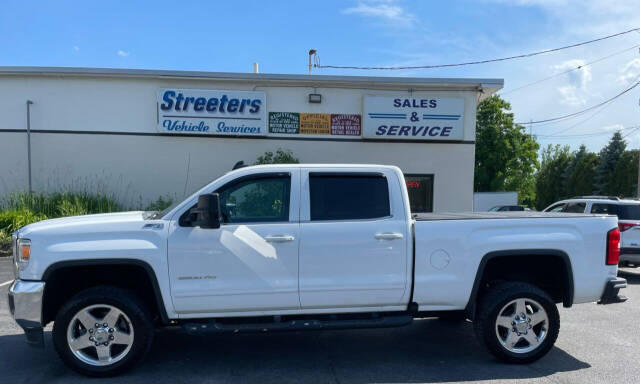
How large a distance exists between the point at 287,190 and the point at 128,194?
9.95m

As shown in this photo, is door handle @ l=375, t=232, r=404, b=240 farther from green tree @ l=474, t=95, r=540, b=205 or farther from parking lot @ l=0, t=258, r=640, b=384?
green tree @ l=474, t=95, r=540, b=205

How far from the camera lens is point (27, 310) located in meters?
4.09

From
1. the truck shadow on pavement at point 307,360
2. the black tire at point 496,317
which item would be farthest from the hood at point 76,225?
the black tire at point 496,317

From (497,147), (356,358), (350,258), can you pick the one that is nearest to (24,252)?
(350,258)

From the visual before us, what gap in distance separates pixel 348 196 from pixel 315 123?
894 cm

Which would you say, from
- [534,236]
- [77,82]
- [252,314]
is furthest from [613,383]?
[77,82]

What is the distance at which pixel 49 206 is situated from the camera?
39.3 ft

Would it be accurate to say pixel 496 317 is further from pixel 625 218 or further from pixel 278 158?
pixel 278 158

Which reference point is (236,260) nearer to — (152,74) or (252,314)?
(252,314)

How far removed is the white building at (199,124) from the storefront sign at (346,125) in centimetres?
3

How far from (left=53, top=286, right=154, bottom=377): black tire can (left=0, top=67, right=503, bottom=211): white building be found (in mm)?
9118

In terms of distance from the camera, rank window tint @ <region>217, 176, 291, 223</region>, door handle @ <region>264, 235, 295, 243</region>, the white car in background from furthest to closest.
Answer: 1. the white car in background
2. window tint @ <region>217, 176, 291, 223</region>
3. door handle @ <region>264, 235, 295, 243</region>

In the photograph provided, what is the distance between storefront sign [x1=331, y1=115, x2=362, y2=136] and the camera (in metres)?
13.4

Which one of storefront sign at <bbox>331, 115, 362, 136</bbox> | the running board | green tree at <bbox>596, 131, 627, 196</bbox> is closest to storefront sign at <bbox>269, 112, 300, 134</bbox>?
storefront sign at <bbox>331, 115, 362, 136</bbox>
